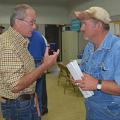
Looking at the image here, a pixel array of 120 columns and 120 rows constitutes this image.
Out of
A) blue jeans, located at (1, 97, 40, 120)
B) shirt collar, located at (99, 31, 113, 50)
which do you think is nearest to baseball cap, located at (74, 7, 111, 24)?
shirt collar, located at (99, 31, 113, 50)

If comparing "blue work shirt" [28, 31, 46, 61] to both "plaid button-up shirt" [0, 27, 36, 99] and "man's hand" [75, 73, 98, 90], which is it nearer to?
"plaid button-up shirt" [0, 27, 36, 99]

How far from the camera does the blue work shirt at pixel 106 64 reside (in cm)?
173

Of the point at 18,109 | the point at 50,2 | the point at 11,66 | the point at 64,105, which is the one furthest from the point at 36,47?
the point at 50,2

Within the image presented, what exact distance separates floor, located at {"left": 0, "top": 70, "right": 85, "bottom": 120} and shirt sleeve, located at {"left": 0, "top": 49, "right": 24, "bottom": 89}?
108 inches

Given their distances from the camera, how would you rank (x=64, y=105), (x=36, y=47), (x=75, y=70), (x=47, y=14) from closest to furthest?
(x=75, y=70) → (x=36, y=47) → (x=64, y=105) → (x=47, y=14)

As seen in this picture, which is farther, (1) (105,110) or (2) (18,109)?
(2) (18,109)

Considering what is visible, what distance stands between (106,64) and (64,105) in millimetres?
3621

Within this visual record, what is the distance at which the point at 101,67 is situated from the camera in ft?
5.94

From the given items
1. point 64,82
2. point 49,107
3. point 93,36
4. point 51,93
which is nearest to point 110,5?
point 64,82

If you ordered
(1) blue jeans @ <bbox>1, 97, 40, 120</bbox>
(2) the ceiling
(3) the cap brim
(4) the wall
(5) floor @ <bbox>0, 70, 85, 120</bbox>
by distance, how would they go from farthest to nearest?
(4) the wall < (2) the ceiling < (5) floor @ <bbox>0, 70, 85, 120</bbox> < (1) blue jeans @ <bbox>1, 97, 40, 120</bbox> < (3) the cap brim

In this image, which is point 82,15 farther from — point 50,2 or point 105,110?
point 50,2

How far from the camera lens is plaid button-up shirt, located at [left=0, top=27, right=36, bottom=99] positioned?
1.81 meters

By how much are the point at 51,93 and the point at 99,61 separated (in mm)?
4659

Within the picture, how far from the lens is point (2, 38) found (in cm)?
188
